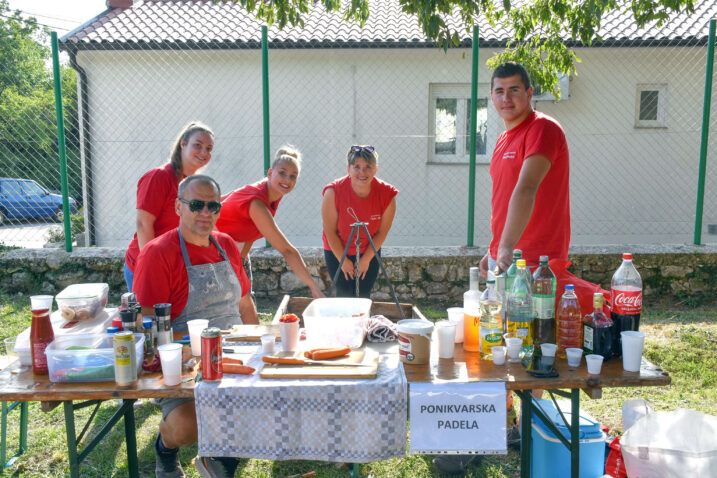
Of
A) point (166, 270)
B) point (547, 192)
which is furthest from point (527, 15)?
point (166, 270)

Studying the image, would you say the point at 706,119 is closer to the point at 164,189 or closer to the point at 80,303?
the point at 164,189

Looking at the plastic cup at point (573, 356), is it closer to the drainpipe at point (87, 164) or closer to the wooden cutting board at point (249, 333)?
the wooden cutting board at point (249, 333)

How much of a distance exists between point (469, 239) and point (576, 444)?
3780 millimetres

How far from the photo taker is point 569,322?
2.28 m

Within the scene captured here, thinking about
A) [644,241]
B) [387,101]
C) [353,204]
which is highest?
[387,101]

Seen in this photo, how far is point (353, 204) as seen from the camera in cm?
395

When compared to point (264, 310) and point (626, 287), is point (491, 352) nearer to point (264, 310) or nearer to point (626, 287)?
point (626, 287)

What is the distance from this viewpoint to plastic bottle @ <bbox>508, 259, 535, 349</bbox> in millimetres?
2279

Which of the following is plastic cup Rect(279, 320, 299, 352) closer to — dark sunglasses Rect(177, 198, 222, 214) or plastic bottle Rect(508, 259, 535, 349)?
dark sunglasses Rect(177, 198, 222, 214)

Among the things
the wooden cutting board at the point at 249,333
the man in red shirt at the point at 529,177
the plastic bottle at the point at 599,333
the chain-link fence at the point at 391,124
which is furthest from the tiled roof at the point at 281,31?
the plastic bottle at the point at 599,333

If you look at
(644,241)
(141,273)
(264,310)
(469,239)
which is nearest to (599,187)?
(644,241)

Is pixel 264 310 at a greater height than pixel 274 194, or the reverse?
pixel 274 194

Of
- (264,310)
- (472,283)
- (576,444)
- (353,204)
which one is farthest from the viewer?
(264,310)

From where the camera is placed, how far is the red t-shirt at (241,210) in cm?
353
